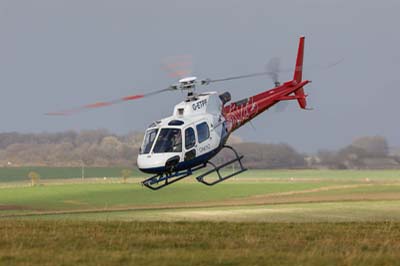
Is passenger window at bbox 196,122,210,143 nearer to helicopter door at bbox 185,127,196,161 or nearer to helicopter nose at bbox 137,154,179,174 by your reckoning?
helicopter door at bbox 185,127,196,161

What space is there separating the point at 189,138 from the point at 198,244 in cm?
1139

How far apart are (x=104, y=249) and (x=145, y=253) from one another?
169cm

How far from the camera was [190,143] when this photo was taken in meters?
35.0

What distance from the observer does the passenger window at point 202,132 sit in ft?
117

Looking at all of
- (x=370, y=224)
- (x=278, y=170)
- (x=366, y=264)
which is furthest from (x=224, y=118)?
(x=278, y=170)

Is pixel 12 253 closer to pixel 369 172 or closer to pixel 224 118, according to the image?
pixel 224 118

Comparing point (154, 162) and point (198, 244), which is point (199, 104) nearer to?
point (154, 162)

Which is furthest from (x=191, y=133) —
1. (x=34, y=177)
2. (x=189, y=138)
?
(x=34, y=177)

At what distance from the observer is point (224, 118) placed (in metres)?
38.9

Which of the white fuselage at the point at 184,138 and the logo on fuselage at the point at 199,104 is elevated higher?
the logo on fuselage at the point at 199,104

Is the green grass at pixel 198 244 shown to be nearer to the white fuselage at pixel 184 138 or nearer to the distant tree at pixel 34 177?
the white fuselage at pixel 184 138

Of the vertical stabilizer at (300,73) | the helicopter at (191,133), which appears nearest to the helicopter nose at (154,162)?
the helicopter at (191,133)

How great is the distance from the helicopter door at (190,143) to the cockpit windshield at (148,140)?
1534mm

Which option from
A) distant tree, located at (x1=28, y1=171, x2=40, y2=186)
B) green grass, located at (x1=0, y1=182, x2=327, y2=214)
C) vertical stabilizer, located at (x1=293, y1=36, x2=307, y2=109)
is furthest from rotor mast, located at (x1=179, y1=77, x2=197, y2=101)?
distant tree, located at (x1=28, y1=171, x2=40, y2=186)
